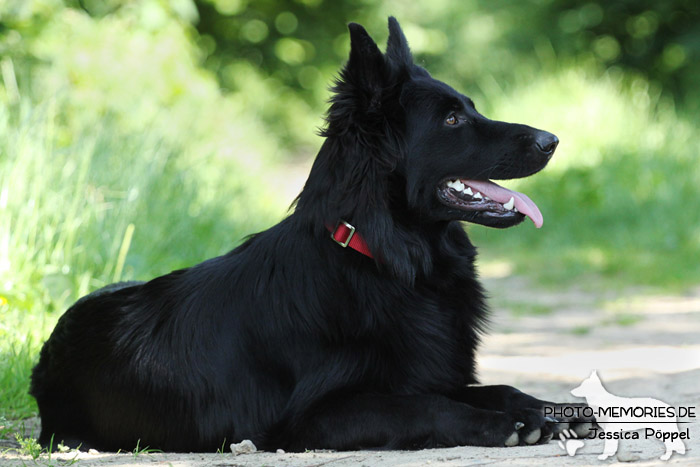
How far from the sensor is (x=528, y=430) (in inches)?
117

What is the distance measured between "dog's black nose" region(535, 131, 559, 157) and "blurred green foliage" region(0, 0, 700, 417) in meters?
2.68

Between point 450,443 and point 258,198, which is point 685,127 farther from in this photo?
point 450,443

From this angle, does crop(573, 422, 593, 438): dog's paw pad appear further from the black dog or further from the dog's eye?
the dog's eye

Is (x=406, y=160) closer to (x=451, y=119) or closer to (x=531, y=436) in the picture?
(x=451, y=119)

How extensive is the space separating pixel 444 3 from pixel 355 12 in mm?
5534

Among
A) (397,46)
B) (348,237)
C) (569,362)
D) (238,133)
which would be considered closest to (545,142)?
(397,46)

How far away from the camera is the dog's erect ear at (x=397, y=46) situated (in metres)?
3.70

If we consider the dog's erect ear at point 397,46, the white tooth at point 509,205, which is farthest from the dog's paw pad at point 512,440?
the dog's erect ear at point 397,46

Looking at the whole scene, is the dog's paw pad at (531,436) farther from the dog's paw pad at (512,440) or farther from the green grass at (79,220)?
the green grass at (79,220)

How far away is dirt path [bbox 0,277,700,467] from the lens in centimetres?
280

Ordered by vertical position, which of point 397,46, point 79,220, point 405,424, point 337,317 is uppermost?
point 397,46

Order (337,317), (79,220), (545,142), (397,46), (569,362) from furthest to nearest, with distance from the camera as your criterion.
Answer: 1. (79,220)
2. (569,362)
3. (397,46)
4. (545,142)
5. (337,317)

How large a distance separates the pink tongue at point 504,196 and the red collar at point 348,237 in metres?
0.58

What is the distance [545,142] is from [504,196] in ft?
0.94
